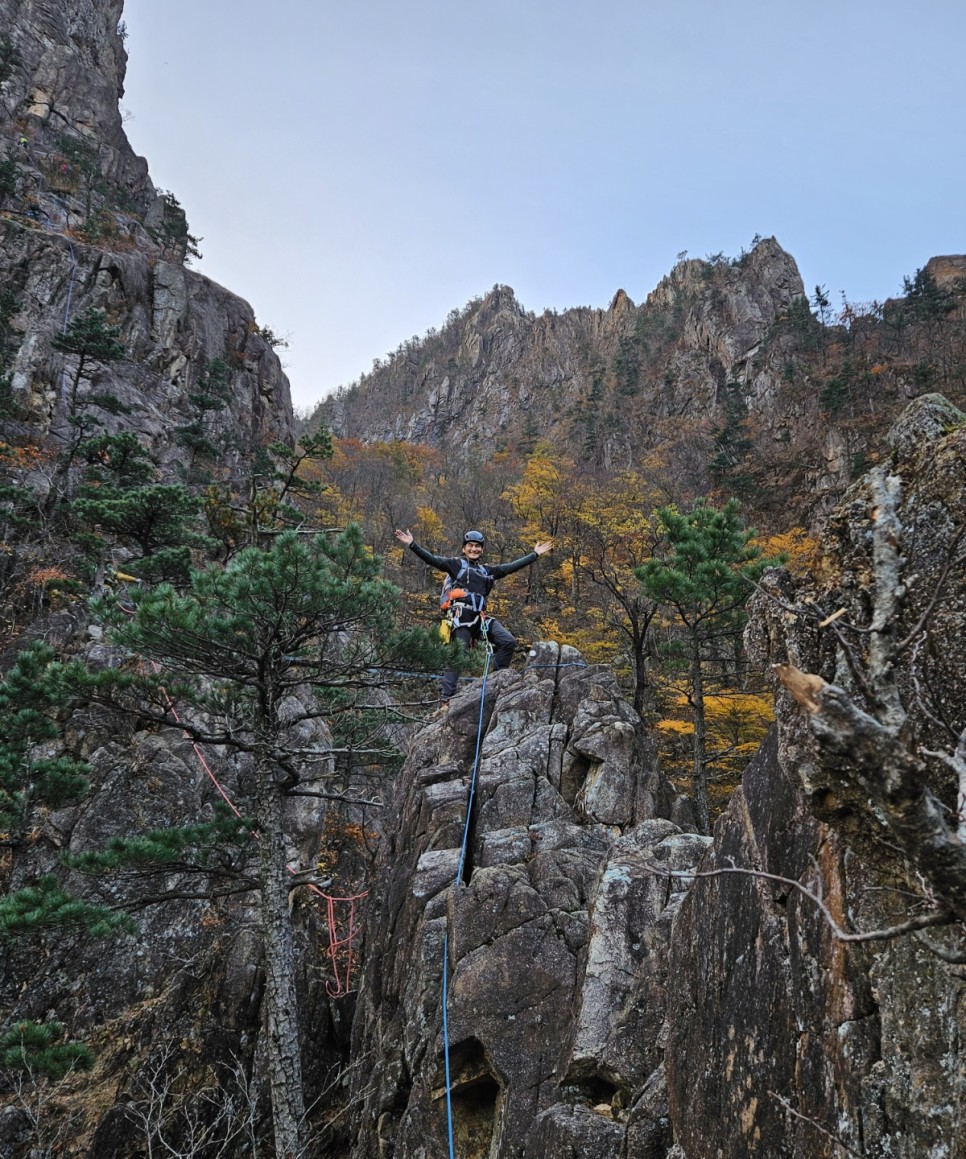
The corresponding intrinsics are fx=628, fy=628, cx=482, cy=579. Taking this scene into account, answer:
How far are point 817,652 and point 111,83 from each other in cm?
5574

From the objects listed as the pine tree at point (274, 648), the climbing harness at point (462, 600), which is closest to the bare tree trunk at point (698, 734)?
the climbing harness at point (462, 600)

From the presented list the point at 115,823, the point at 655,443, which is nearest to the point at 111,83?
the point at 655,443

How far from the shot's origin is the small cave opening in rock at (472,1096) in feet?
15.9

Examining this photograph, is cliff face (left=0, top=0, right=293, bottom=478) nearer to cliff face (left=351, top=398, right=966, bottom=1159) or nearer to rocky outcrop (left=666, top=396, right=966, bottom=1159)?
cliff face (left=351, top=398, right=966, bottom=1159)

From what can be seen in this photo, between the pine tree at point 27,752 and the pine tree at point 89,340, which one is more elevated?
the pine tree at point 89,340

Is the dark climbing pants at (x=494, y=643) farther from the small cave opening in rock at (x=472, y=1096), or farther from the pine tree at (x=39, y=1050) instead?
the pine tree at (x=39, y=1050)

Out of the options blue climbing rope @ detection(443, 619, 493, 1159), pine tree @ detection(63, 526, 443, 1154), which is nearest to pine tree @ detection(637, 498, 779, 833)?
blue climbing rope @ detection(443, 619, 493, 1159)

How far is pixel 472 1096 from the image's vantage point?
505 cm

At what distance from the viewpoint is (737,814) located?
3.57 m

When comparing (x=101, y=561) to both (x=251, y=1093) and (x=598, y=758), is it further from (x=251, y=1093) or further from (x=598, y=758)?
(x=598, y=758)

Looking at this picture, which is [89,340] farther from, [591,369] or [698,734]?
[591,369]

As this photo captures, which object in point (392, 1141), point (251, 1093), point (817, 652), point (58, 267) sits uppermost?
point (58, 267)

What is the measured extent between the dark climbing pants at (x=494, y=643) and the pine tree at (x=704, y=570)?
2.41m

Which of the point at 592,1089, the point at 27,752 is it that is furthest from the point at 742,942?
the point at 27,752
